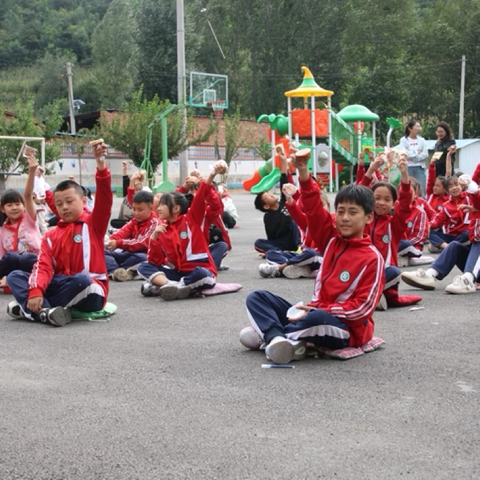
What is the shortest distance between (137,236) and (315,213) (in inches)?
180

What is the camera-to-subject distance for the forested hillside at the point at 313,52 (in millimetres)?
51344

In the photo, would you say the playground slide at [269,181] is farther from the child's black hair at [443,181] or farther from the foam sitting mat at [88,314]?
the foam sitting mat at [88,314]

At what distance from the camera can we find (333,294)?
5090 mm

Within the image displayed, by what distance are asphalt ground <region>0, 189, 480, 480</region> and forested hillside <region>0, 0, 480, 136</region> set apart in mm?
45094

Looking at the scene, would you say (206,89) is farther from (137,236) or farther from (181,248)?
(181,248)

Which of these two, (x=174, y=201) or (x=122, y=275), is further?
(x=122, y=275)

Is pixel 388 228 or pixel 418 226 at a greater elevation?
pixel 388 228

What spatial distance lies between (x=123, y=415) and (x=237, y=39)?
53462 mm


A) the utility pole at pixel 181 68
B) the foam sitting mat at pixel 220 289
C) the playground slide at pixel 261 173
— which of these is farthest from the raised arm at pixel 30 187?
the playground slide at pixel 261 173

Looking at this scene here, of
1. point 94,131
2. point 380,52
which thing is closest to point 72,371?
point 94,131

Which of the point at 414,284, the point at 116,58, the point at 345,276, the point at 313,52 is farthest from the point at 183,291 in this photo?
the point at 116,58

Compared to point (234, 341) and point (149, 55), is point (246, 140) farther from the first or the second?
point (234, 341)

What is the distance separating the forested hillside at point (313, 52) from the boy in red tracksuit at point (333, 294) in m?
45.2

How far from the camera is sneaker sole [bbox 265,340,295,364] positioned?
4.88 m
